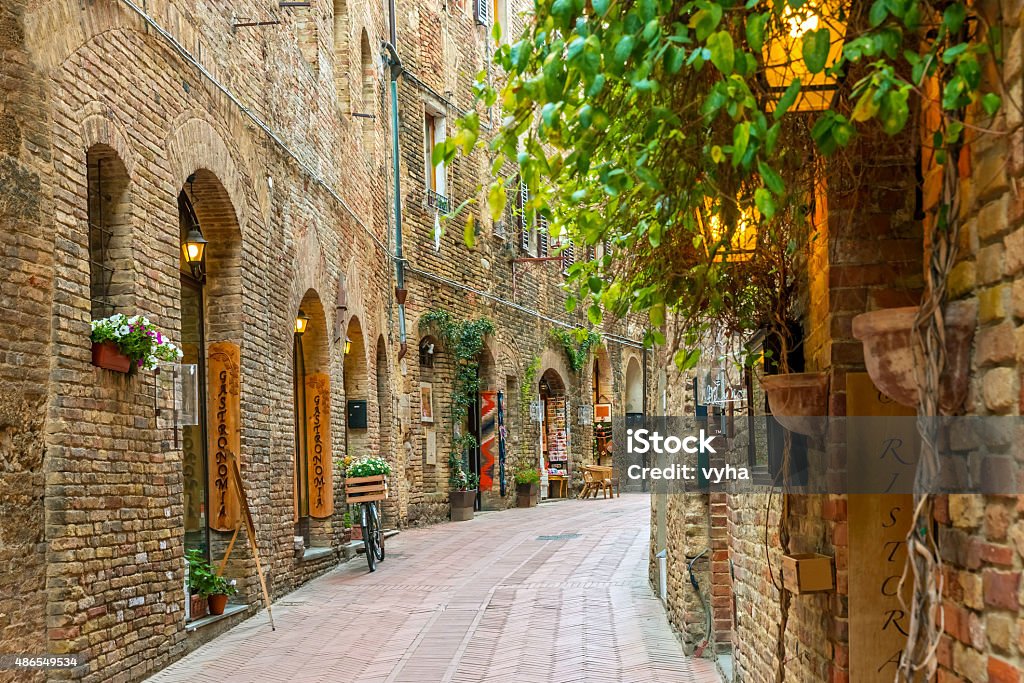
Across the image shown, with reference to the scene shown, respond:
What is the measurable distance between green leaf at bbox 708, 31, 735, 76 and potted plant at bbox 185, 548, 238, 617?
712 cm

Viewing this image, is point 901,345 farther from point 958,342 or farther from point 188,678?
point 188,678

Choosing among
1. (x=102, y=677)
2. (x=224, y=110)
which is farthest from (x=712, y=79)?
(x=224, y=110)

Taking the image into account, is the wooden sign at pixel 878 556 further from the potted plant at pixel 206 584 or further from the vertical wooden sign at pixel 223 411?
the vertical wooden sign at pixel 223 411

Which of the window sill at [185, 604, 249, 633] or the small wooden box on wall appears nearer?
the small wooden box on wall

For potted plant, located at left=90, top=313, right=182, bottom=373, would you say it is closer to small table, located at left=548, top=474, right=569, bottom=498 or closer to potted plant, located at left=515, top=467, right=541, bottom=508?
potted plant, located at left=515, top=467, right=541, bottom=508

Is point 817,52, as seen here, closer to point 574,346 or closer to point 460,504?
point 460,504

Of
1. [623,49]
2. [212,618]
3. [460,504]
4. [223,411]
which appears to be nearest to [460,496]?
[460,504]

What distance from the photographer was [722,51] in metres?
2.55

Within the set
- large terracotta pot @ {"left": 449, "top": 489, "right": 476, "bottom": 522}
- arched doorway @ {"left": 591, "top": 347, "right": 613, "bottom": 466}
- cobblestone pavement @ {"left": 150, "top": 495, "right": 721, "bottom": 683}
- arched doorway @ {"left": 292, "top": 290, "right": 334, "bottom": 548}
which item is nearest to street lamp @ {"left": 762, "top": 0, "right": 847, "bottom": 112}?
cobblestone pavement @ {"left": 150, "top": 495, "right": 721, "bottom": 683}

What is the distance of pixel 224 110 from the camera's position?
9633 mm

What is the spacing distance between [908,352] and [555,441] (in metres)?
22.6

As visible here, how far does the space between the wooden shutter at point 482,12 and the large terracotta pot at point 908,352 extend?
20583 millimetres

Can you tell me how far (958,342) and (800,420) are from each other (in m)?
1.30

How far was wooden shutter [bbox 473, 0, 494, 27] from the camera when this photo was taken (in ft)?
74.5
